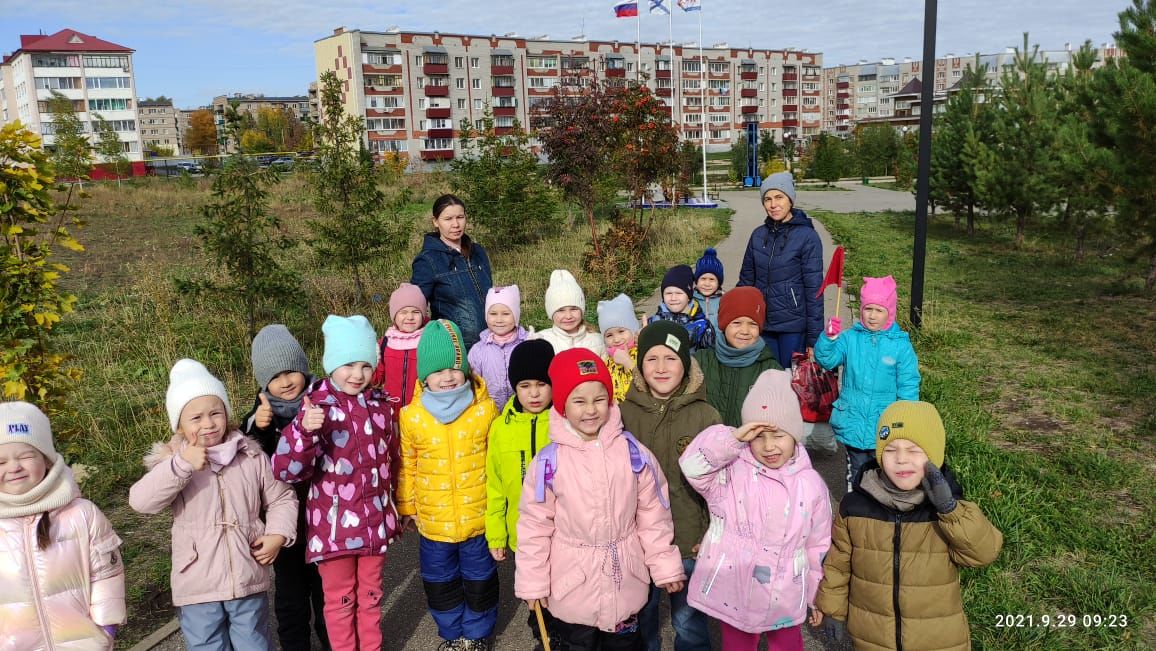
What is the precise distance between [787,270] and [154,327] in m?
7.10

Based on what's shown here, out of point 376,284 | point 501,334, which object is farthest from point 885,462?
point 376,284

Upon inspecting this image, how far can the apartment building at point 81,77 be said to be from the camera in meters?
72.8

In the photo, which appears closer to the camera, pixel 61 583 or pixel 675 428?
pixel 61 583

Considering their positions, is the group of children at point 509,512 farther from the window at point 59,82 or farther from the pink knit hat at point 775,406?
the window at point 59,82

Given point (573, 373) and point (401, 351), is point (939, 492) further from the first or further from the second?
point (401, 351)

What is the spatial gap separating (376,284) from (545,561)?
7.86 m

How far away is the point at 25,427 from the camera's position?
2521mm

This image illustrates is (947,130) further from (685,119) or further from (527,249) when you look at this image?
(685,119)

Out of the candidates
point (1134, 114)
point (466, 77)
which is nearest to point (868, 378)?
point (1134, 114)

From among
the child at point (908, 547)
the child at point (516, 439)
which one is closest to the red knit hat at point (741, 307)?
the child at point (516, 439)

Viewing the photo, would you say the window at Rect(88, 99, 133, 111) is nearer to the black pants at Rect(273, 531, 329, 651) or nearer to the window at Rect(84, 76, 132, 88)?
the window at Rect(84, 76, 132, 88)

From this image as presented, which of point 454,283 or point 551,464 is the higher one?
point 454,283

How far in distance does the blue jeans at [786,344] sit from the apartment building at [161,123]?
437 feet

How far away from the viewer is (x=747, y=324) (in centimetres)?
373
